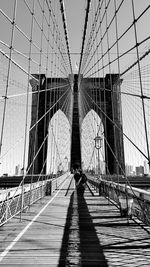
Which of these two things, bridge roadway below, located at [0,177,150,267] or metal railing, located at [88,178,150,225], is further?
metal railing, located at [88,178,150,225]

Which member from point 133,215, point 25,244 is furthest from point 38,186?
point 25,244

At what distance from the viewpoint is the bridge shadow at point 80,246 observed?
2.29 meters

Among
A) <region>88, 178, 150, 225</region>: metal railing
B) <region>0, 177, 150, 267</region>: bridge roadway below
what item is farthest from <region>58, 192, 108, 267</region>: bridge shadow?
<region>88, 178, 150, 225</region>: metal railing

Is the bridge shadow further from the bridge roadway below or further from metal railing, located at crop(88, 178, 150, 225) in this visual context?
metal railing, located at crop(88, 178, 150, 225)

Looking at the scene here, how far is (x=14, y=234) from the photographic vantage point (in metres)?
3.17

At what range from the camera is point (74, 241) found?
9.64ft

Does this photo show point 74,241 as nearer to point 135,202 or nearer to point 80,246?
point 80,246

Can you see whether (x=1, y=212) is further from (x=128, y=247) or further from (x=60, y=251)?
(x=128, y=247)

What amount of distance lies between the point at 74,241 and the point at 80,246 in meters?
0.21

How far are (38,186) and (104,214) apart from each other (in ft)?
8.97

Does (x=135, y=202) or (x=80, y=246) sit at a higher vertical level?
(x=135, y=202)

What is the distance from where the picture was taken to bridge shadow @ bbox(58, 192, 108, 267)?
229cm

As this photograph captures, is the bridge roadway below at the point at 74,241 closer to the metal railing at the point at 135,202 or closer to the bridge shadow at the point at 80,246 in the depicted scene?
the bridge shadow at the point at 80,246

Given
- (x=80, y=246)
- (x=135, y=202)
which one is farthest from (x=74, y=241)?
(x=135, y=202)
